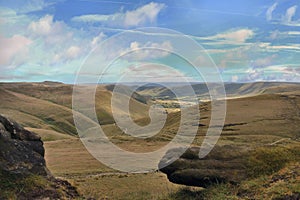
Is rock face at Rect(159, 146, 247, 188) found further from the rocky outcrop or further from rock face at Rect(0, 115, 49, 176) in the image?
rock face at Rect(0, 115, 49, 176)

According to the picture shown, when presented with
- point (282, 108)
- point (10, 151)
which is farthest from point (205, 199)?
point (282, 108)

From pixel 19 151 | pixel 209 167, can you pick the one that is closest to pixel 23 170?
pixel 19 151

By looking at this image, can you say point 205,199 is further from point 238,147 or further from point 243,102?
point 243,102

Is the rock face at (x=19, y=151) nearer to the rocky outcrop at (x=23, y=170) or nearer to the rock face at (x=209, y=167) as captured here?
the rocky outcrop at (x=23, y=170)

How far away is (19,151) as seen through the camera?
19219 mm

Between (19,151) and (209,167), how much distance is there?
10786mm

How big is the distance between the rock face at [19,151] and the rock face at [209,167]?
7.53 m

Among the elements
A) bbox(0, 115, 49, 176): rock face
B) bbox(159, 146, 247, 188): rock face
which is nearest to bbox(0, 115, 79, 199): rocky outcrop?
bbox(0, 115, 49, 176): rock face

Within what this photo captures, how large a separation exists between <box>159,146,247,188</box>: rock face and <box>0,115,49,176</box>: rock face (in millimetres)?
7533

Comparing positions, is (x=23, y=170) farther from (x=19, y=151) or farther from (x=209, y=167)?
(x=209, y=167)

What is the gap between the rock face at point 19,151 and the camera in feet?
58.7

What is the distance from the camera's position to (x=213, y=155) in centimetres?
2078

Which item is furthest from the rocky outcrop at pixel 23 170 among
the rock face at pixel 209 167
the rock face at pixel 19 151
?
the rock face at pixel 209 167

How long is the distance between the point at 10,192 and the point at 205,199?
942cm
